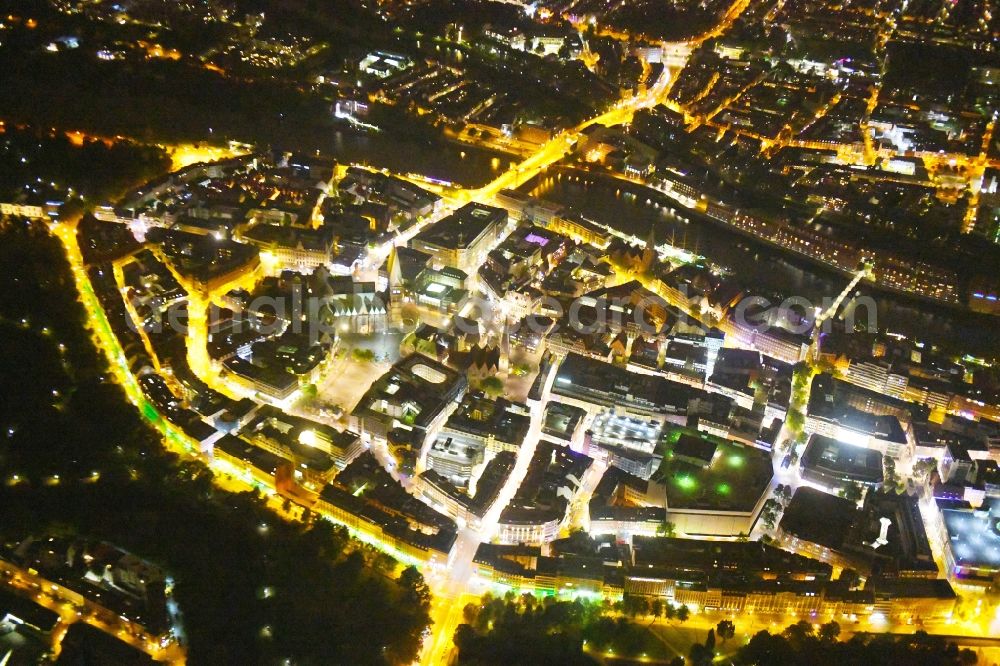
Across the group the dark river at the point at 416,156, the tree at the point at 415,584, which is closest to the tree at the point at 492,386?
the tree at the point at 415,584

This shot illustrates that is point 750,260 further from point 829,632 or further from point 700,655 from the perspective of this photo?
point 700,655

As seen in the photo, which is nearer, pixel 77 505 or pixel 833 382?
pixel 77 505

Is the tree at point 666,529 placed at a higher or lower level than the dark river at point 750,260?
lower

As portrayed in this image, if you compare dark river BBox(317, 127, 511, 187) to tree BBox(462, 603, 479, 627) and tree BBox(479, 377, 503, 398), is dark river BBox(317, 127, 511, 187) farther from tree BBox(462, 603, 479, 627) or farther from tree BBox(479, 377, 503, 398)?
tree BBox(462, 603, 479, 627)

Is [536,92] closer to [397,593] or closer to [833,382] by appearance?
[833,382]

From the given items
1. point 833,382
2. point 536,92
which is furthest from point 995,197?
point 536,92

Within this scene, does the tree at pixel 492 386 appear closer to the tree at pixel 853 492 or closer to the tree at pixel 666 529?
the tree at pixel 666 529
